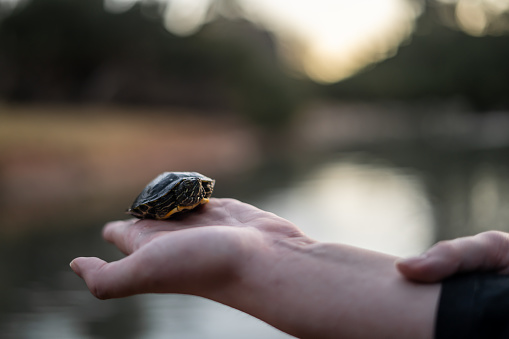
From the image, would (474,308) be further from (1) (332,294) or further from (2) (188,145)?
(2) (188,145)

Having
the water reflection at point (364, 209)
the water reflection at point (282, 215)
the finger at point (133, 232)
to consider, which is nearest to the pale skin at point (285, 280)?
the finger at point (133, 232)

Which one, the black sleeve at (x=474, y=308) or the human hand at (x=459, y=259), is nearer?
the black sleeve at (x=474, y=308)

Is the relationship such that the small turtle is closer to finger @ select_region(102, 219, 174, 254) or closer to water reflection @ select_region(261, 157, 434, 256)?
finger @ select_region(102, 219, 174, 254)

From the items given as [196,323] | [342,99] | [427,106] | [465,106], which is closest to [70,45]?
[196,323]

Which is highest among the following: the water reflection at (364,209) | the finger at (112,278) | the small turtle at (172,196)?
the water reflection at (364,209)

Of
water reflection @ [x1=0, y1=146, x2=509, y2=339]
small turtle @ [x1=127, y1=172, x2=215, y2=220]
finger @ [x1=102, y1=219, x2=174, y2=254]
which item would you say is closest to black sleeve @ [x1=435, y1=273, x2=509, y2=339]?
finger @ [x1=102, y1=219, x2=174, y2=254]

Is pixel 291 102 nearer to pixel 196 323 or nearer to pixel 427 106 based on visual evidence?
pixel 427 106

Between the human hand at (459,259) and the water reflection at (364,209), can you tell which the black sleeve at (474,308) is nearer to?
the human hand at (459,259)
